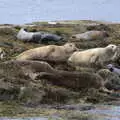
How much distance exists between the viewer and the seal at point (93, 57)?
19.8m

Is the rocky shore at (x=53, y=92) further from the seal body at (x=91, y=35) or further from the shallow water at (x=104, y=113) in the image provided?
the seal body at (x=91, y=35)

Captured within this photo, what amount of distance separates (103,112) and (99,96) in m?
1.72

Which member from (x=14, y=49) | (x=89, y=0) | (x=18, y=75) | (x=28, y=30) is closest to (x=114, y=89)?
(x=18, y=75)

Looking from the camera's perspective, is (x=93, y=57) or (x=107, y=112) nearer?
(x=107, y=112)

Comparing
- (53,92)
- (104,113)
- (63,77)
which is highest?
(63,77)

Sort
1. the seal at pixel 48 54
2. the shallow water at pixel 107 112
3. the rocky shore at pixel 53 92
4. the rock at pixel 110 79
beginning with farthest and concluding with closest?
1. the seal at pixel 48 54
2. the rock at pixel 110 79
3. the rocky shore at pixel 53 92
4. the shallow water at pixel 107 112

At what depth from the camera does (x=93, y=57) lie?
65.7ft

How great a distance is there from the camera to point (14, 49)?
2184 centimetres

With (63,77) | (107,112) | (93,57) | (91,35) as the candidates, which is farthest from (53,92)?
(91,35)

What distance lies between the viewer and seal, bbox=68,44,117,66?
64.9ft

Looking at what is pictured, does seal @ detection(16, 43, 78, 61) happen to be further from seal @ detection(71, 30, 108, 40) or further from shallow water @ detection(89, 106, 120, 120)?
shallow water @ detection(89, 106, 120, 120)

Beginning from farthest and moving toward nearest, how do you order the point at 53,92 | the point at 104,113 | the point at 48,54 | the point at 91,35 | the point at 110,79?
the point at 91,35, the point at 48,54, the point at 110,79, the point at 53,92, the point at 104,113

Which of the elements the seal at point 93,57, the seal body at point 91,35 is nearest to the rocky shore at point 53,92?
the seal at point 93,57

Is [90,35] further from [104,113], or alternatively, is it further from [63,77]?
[104,113]
